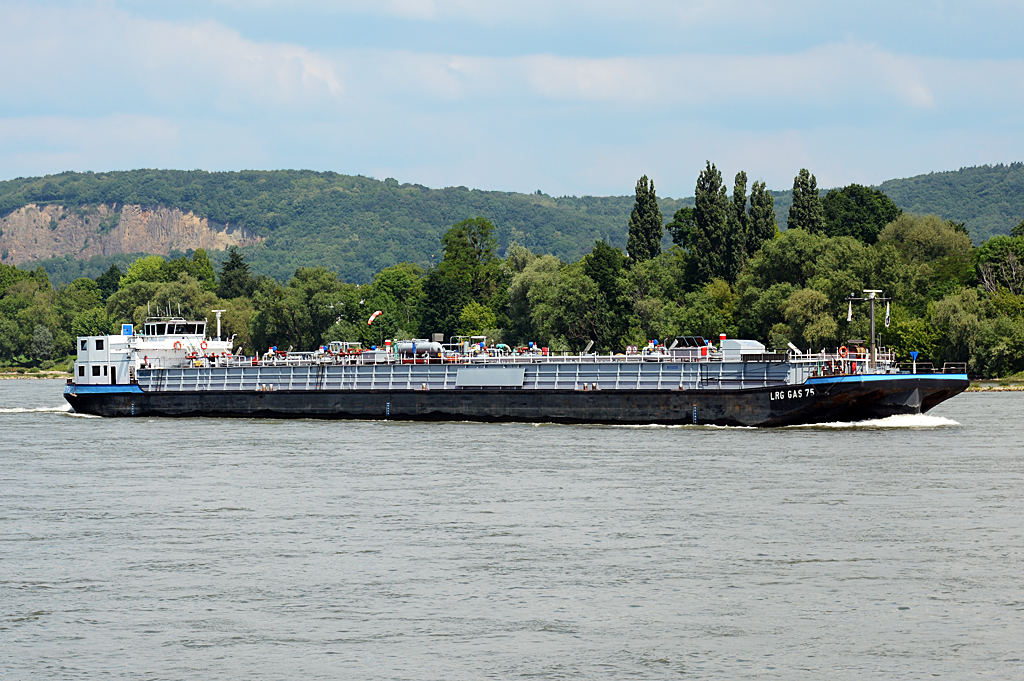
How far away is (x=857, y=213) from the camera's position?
15512 centimetres

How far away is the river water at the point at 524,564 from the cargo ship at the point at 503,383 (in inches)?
295

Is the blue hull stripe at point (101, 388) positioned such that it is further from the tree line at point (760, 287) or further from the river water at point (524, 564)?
the tree line at point (760, 287)

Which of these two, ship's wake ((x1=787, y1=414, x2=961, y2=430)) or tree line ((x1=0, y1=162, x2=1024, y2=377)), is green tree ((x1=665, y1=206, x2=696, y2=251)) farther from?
ship's wake ((x1=787, y1=414, x2=961, y2=430))

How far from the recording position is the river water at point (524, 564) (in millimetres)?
23547

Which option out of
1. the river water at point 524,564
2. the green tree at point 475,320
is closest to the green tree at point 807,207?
the green tree at point 475,320

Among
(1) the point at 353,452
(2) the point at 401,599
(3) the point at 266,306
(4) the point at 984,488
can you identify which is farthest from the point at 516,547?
(3) the point at 266,306

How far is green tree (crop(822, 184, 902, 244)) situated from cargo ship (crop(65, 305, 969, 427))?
249ft

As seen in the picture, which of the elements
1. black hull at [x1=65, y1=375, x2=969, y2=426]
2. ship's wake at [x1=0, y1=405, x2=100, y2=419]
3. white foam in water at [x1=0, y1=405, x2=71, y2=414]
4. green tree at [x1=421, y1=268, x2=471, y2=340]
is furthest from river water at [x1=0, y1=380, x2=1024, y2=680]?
green tree at [x1=421, y1=268, x2=471, y2=340]

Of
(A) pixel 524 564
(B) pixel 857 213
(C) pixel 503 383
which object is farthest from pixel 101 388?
(B) pixel 857 213

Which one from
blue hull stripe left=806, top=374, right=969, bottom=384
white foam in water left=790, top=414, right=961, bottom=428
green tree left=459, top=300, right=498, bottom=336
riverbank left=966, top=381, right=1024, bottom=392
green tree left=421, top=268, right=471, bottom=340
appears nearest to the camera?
blue hull stripe left=806, top=374, right=969, bottom=384

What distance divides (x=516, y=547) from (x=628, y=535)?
11.2ft

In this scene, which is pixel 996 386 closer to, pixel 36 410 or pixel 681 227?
pixel 681 227

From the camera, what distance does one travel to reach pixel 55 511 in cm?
4088

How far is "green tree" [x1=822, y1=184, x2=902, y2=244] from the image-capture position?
149125 millimetres
